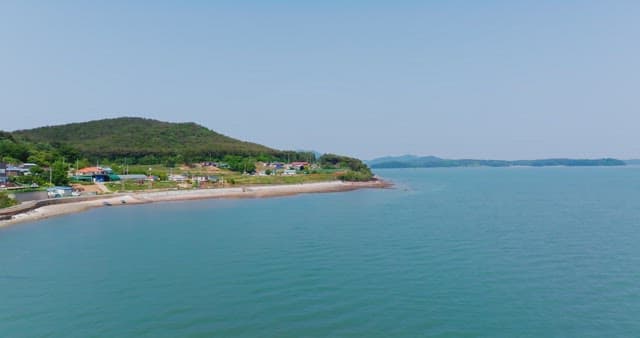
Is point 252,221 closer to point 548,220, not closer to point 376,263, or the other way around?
point 376,263

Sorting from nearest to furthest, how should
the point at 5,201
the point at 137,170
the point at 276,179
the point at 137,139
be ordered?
the point at 5,201 → the point at 137,170 → the point at 276,179 → the point at 137,139

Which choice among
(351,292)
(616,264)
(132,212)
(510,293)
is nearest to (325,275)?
(351,292)

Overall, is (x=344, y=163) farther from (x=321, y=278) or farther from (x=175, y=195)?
(x=321, y=278)

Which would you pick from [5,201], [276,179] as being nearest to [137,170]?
[276,179]

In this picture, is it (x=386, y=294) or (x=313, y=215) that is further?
(x=313, y=215)

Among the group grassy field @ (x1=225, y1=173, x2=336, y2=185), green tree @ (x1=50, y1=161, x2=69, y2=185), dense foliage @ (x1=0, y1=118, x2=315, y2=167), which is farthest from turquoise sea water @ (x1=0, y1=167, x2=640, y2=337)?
dense foliage @ (x1=0, y1=118, x2=315, y2=167)

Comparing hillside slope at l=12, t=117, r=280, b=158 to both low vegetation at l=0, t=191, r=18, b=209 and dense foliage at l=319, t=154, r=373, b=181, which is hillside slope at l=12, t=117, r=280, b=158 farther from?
low vegetation at l=0, t=191, r=18, b=209

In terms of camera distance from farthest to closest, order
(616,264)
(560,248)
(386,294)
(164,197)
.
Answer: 1. (164,197)
2. (560,248)
3. (616,264)
4. (386,294)
